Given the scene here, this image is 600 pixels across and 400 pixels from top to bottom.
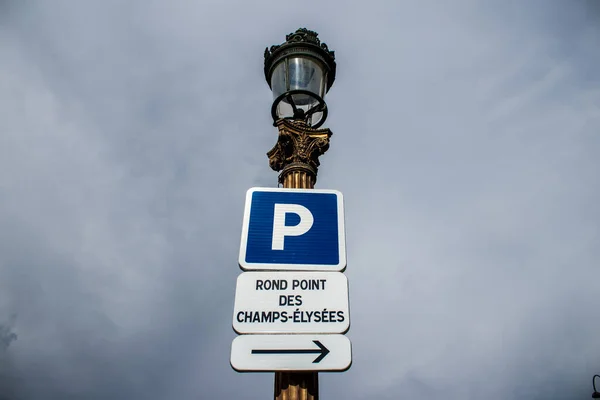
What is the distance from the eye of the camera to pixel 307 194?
348cm

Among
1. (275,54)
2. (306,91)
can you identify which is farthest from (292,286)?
(275,54)

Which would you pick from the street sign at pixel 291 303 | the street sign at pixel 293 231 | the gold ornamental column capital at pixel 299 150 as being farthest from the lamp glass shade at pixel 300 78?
the street sign at pixel 291 303

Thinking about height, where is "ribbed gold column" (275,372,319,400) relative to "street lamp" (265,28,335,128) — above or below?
below

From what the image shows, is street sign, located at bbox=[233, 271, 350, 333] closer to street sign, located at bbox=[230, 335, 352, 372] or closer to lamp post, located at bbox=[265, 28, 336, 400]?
street sign, located at bbox=[230, 335, 352, 372]

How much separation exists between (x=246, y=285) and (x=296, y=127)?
229 cm

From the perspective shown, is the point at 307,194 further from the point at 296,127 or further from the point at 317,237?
the point at 296,127

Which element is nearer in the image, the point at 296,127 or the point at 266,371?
the point at 266,371

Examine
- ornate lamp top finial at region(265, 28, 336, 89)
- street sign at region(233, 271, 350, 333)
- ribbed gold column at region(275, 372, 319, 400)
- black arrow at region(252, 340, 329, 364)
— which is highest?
ornate lamp top finial at region(265, 28, 336, 89)

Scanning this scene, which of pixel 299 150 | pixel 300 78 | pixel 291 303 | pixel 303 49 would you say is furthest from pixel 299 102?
pixel 291 303

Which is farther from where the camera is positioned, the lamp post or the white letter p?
the lamp post

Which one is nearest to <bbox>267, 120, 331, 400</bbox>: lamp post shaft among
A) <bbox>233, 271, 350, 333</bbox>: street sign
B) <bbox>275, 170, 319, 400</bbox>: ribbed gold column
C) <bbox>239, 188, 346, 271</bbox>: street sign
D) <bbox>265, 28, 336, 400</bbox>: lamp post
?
<bbox>265, 28, 336, 400</bbox>: lamp post

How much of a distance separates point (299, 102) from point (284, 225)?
2265mm

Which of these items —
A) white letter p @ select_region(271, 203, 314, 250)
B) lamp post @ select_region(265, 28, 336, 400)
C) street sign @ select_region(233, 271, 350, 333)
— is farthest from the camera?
lamp post @ select_region(265, 28, 336, 400)

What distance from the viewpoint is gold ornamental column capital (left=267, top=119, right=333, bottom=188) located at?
4371mm
